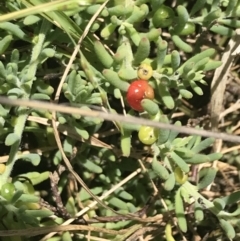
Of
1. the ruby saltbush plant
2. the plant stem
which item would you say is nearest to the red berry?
the ruby saltbush plant

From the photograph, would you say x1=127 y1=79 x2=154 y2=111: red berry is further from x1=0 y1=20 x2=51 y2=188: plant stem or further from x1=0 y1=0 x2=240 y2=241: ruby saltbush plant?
x1=0 y1=20 x2=51 y2=188: plant stem

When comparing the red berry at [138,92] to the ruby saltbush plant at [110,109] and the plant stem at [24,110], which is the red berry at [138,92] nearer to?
the ruby saltbush plant at [110,109]

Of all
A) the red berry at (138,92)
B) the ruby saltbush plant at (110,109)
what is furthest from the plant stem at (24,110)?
the red berry at (138,92)

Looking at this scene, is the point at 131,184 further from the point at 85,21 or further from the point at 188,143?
the point at 85,21

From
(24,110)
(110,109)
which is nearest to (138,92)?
(110,109)

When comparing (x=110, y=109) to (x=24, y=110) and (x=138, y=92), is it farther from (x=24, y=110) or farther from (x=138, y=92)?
(x=24, y=110)
